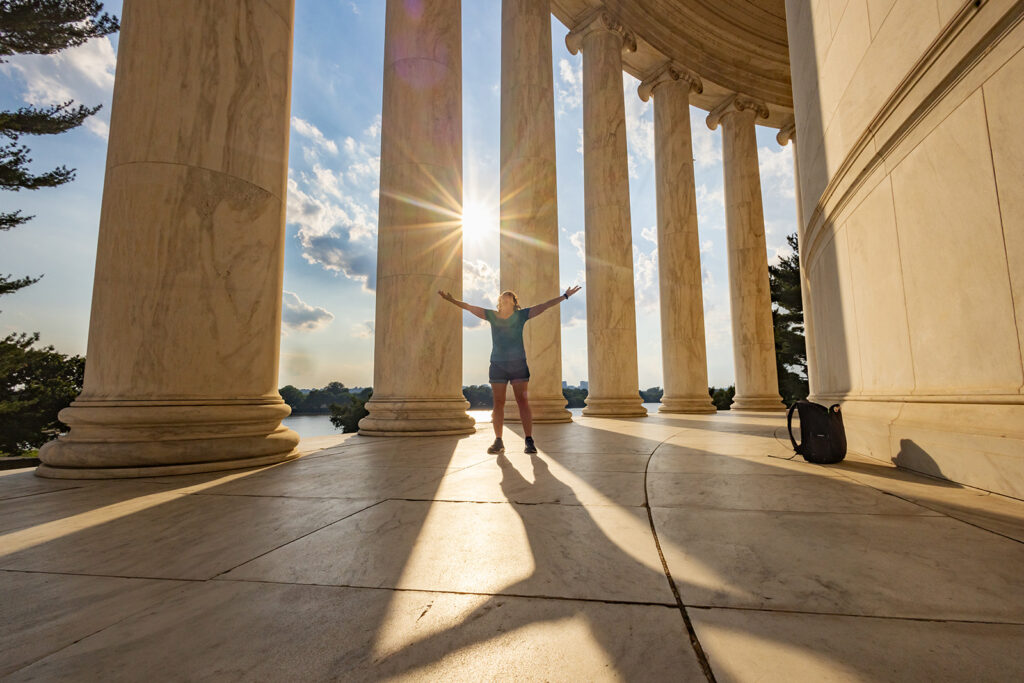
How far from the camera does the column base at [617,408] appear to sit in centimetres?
10494

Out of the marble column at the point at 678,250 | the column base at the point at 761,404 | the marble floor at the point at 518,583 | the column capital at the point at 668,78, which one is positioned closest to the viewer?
the marble floor at the point at 518,583

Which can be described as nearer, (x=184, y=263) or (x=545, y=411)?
(x=184, y=263)

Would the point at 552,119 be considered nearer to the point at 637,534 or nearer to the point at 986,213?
Result: the point at 986,213

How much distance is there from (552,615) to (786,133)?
207 metres

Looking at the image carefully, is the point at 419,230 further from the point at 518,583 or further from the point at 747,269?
the point at 747,269

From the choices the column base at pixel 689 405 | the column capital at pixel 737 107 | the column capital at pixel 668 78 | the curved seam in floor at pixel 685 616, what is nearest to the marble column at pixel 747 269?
the column capital at pixel 737 107

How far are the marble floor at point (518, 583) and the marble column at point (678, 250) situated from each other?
337ft

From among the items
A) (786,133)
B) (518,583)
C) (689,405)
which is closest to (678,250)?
(689,405)

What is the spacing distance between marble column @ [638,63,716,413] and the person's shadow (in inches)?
4519

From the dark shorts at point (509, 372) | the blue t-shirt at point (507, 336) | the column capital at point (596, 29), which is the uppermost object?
the column capital at point (596, 29)

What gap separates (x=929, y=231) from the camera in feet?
99.6

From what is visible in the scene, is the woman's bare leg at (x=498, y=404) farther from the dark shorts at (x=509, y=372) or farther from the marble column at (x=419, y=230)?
the marble column at (x=419, y=230)

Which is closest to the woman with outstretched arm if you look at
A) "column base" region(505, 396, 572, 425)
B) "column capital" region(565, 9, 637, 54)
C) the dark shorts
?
the dark shorts

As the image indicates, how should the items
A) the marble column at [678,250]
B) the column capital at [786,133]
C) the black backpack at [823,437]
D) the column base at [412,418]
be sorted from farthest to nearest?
the column capital at [786,133]
the marble column at [678,250]
the column base at [412,418]
the black backpack at [823,437]
